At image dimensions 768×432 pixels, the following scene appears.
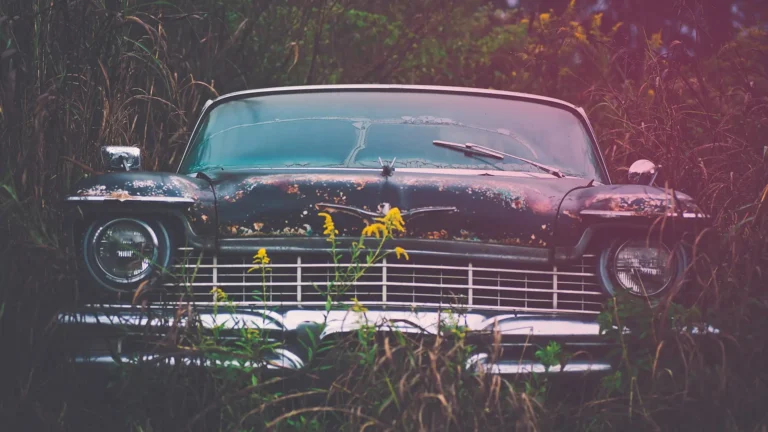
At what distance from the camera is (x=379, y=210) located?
11.2ft

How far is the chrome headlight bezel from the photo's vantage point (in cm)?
340

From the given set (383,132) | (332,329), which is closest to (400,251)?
(332,329)

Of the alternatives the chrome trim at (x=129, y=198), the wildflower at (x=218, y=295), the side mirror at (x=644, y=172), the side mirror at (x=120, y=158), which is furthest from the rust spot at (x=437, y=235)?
the side mirror at (x=120, y=158)

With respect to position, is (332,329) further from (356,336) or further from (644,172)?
(644,172)

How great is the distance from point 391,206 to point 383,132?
1003mm

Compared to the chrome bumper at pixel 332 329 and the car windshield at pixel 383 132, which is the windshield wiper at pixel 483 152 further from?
the chrome bumper at pixel 332 329

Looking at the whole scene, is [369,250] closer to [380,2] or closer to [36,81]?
[36,81]

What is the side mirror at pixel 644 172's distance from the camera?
4.29 meters

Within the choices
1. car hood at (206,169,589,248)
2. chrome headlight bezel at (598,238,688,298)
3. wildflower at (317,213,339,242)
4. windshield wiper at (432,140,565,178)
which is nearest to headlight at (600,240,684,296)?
chrome headlight bezel at (598,238,688,298)

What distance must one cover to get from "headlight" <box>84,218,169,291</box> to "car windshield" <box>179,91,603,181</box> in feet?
2.74

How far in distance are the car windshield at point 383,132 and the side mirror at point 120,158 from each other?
0.92ft

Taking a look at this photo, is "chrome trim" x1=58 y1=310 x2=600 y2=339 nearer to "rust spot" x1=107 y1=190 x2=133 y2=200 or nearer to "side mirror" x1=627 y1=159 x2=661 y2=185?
"rust spot" x1=107 y1=190 x2=133 y2=200

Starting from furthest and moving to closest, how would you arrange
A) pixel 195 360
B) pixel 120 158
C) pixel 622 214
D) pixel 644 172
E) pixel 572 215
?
pixel 644 172
pixel 120 158
pixel 572 215
pixel 622 214
pixel 195 360

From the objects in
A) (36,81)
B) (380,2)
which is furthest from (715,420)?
(380,2)
